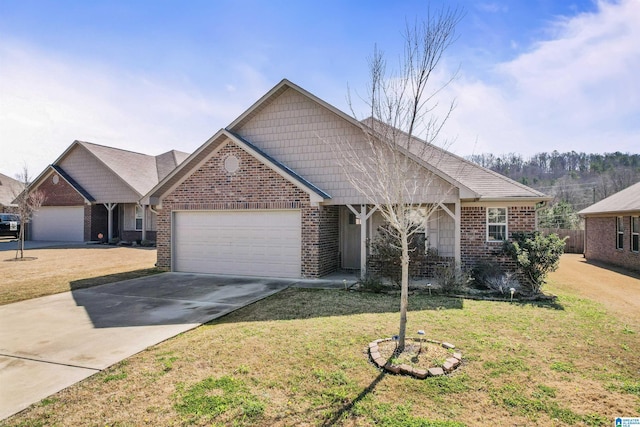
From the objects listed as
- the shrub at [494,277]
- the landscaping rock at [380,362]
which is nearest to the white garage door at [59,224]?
the shrub at [494,277]

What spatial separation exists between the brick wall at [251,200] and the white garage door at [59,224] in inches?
622

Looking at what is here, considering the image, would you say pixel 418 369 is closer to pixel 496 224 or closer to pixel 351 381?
pixel 351 381

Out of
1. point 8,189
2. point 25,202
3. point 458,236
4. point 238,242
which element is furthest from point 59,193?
point 458,236

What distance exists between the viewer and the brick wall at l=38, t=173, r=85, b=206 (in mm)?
24500

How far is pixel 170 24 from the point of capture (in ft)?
30.6

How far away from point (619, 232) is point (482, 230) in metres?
9.65

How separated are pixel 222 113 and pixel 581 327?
12915mm

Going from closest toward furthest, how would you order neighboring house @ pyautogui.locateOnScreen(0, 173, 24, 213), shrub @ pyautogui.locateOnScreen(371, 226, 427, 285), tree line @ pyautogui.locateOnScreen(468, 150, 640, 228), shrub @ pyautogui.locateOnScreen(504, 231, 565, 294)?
shrub @ pyautogui.locateOnScreen(504, 231, 565, 294) < shrub @ pyautogui.locateOnScreen(371, 226, 427, 285) < neighboring house @ pyautogui.locateOnScreen(0, 173, 24, 213) < tree line @ pyautogui.locateOnScreen(468, 150, 640, 228)

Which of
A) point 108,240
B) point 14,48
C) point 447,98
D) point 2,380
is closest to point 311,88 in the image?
point 447,98

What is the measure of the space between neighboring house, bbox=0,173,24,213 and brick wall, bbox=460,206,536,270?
37359 millimetres

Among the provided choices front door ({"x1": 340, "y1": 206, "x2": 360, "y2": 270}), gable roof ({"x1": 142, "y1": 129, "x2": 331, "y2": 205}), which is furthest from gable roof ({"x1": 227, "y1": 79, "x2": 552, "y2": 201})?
front door ({"x1": 340, "y1": 206, "x2": 360, "y2": 270})

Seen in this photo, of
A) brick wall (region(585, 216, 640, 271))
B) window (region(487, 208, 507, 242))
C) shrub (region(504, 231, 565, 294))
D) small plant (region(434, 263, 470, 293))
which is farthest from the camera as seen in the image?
brick wall (region(585, 216, 640, 271))

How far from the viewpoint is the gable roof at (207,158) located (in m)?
11.4

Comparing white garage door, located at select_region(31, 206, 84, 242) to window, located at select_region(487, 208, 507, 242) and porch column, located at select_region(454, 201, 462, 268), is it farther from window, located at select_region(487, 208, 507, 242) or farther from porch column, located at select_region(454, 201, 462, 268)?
window, located at select_region(487, 208, 507, 242)
